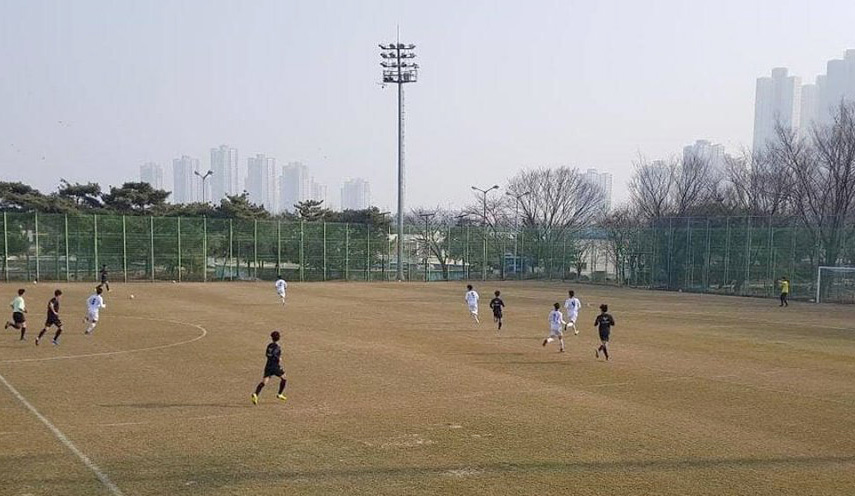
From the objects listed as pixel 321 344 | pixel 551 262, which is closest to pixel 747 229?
pixel 551 262

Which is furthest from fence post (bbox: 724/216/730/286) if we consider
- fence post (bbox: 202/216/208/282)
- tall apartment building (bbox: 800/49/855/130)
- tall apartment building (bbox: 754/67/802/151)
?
tall apartment building (bbox: 754/67/802/151)

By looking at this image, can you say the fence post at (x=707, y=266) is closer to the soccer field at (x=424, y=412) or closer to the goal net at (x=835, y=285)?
the goal net at (x=835, y=285)

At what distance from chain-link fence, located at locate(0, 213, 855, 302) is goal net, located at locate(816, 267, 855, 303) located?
0.91 feet

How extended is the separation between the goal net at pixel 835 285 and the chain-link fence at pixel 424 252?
0.91 ft

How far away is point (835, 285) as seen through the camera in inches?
1951

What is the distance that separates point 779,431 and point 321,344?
1477cm

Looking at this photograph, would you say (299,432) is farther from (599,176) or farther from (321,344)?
(599,176)

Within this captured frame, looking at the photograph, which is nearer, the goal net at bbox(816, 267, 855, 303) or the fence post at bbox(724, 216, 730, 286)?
the goal net at bbox(816, 267, 855, 303)

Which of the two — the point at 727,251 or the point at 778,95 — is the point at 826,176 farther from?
the point at 778,95

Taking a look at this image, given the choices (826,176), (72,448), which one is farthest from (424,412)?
(826,176)

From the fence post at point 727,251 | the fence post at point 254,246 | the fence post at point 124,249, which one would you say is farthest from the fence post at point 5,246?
the fence post at point 727,251

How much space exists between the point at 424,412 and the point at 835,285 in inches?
1750

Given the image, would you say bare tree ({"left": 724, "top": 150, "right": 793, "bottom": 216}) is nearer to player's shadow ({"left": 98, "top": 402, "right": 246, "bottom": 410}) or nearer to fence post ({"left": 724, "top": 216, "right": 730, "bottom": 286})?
fence post ({"left": 724, "top": 216, "right": 730, "bottom": 286})

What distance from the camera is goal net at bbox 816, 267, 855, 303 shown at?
159ft
